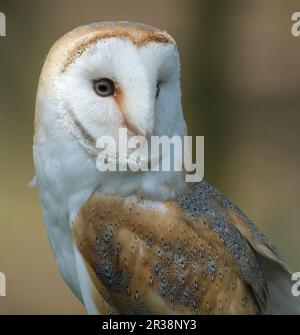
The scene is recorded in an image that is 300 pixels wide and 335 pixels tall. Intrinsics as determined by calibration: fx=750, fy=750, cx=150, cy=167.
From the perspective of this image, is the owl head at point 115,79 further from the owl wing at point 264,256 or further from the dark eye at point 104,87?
the owl wing at point 264,256

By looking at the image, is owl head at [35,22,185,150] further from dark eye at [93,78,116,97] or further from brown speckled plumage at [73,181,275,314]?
brown speckled plumage at [73,181,275,314]

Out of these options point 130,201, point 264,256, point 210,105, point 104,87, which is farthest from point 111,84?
point 210,105

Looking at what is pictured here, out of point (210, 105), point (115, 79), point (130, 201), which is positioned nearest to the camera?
point (115, 79)

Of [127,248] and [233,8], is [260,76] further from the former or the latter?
[127,248]

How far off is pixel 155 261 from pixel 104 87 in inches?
12.8

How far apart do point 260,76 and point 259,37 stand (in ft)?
0.58

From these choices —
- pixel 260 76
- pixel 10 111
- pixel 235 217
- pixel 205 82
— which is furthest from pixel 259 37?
pixel 235 217

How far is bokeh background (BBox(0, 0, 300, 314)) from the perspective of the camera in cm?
305

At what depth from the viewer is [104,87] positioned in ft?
4.18

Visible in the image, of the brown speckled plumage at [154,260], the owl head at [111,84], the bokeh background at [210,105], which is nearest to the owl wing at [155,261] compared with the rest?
the brown speckled plumage at [154,260]

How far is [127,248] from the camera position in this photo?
135 cm

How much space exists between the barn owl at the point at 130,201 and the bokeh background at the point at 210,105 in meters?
1.59

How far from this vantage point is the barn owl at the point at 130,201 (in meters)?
1.26

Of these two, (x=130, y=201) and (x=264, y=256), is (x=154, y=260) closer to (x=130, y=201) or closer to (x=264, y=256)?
(x=130, y=201)
